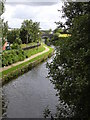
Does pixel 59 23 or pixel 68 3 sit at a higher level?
pixel 68 3

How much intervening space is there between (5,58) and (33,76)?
13.9ft

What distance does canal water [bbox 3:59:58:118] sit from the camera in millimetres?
15770

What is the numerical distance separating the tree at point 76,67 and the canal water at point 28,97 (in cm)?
687

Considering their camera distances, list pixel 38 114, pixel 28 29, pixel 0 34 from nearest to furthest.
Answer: pixel 38 114 → pixel 0 34 → pixel 28 29

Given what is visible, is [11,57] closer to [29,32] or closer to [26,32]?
[26,32]

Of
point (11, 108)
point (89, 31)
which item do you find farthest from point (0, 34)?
point (89, 31)

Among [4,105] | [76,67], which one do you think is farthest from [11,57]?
[76,67]

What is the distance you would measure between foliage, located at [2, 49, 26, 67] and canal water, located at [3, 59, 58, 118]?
12.6 feet

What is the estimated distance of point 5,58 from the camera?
2975 cm

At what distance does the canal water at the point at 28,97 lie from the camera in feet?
51.7

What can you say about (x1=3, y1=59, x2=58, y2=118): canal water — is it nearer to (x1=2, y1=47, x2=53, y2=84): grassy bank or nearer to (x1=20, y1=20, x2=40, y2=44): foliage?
(x1=2, y1=47, x2=53, y2=84): grassy bank

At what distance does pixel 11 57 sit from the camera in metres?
32.1

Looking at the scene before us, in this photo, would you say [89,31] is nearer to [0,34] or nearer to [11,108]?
[11,108]

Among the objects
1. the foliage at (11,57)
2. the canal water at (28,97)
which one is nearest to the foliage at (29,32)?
the foliage at (11,57)
